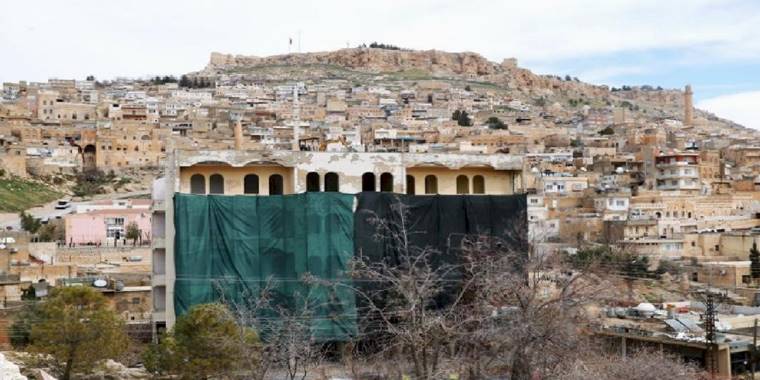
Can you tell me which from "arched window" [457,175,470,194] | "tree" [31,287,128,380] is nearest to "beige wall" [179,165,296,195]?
"arched window" [457,175,470,194]

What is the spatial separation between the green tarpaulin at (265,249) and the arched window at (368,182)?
1.58m

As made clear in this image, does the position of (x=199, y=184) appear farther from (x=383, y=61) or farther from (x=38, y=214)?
(x=383, y=61)

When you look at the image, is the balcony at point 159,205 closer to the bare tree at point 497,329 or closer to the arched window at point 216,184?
the arched window at point 216,184

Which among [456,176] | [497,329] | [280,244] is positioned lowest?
[497,329]

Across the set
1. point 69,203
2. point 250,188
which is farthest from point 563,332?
point 69,203

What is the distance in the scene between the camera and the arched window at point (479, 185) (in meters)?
26.2

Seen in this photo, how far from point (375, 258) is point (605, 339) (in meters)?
5.49

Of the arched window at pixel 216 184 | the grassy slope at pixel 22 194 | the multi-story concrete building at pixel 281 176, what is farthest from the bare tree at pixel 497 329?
the grassy slope at pixel 22 194

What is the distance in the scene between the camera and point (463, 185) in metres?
26.1

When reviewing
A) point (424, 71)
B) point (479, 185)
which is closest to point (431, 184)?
point (479, 185)

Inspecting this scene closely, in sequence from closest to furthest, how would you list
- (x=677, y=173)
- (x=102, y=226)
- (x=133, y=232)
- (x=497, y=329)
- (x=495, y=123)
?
(x=497, y=329)
(x=133, y=232)
(x=102, y=226)
(x=677, y=173)
(x=495, y=123)

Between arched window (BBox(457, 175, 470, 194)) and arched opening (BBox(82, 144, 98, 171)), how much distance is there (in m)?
41.6

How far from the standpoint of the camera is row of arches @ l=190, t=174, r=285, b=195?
78.8 ft

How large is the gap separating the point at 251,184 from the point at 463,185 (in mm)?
5505
